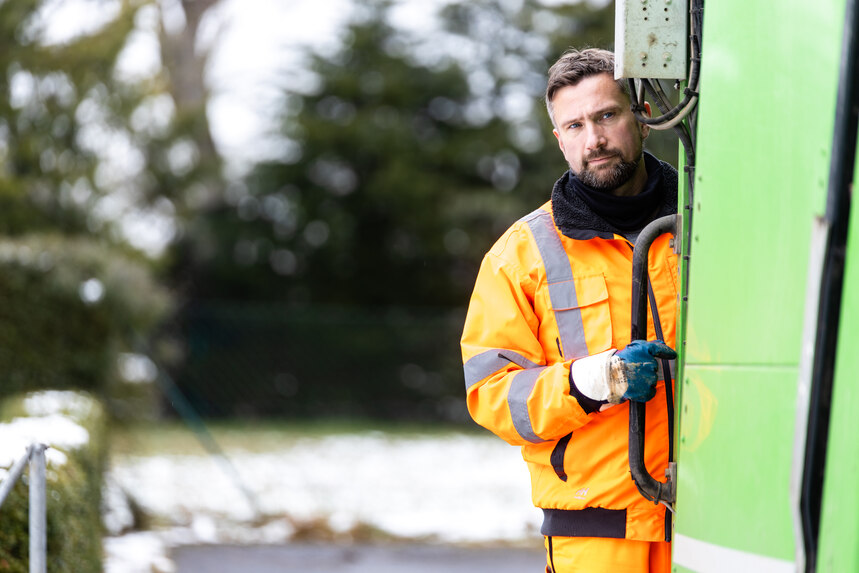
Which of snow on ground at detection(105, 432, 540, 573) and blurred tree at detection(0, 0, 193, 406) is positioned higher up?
blurred tree at detection(0, 0, 193, 406)

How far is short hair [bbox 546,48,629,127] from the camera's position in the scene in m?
2.74

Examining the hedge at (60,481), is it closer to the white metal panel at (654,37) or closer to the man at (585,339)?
the man at (585,339)

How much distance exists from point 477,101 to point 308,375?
26.8 ft

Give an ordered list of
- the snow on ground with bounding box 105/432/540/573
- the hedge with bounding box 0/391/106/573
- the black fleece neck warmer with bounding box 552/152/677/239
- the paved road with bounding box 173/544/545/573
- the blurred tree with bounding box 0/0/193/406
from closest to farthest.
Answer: the black fleece neck warmer with bounding box 552/152/677/239 → the hedge with bounding box 0/391/106/573 → the paved road with bounding box 173/544/545/573 → the snow on ground with bounding box 105/432/540/573 → the blurred tree with bounding box 0/0/193/406

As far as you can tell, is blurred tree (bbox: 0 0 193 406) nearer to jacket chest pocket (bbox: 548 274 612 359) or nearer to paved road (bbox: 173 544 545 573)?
paved road (bbox: 173 544 545 573)

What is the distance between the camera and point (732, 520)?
1892 mm

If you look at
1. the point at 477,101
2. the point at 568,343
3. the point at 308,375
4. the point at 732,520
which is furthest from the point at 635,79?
the point at 477,101

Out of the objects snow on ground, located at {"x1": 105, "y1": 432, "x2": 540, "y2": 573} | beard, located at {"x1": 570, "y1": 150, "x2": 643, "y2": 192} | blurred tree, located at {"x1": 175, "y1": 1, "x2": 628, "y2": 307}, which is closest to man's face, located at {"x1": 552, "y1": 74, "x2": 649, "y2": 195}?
beard, located at {"x1": 570, "y1": 150, "x2": 643, "y2": 192}

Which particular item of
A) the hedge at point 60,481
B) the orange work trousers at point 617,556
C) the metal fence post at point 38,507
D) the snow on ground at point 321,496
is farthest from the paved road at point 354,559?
the orange work trousers at point 617,556

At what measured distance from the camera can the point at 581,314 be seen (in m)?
2.58

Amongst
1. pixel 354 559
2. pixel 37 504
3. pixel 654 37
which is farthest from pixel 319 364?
pixel 654 37

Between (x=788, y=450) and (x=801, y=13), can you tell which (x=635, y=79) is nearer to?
(x=801, y=13)

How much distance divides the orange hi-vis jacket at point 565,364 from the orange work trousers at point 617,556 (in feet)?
0.09

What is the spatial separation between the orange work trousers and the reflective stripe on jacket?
0.03 m
